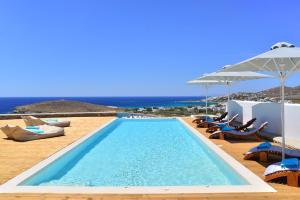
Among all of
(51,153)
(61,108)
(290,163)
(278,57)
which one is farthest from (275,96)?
(61,108)

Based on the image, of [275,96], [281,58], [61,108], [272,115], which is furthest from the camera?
[61,108]

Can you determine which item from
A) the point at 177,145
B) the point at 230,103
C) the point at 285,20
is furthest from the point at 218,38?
the point at 177,145

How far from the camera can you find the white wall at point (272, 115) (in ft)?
30.9

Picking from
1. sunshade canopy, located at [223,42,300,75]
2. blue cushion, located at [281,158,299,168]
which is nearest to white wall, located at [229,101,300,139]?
sunshade canopy, located at [223,42,300,75]

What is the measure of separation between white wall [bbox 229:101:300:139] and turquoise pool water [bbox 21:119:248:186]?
7.72 feet

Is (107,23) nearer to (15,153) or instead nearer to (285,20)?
(285,20)

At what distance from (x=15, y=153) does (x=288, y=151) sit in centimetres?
574

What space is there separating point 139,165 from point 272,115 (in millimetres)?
5210

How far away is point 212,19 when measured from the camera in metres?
25.9

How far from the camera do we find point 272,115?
432 inches

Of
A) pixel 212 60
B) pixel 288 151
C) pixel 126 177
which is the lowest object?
pixel 126 177

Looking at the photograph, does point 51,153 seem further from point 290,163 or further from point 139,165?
point 290,163

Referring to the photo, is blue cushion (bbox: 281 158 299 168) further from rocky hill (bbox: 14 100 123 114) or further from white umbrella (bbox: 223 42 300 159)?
rocky hill (bbox: 14 100 123 114)

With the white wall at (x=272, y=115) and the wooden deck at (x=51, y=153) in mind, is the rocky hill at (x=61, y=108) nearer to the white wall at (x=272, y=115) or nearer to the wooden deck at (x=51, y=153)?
the white wall at (x=272, y=115)
